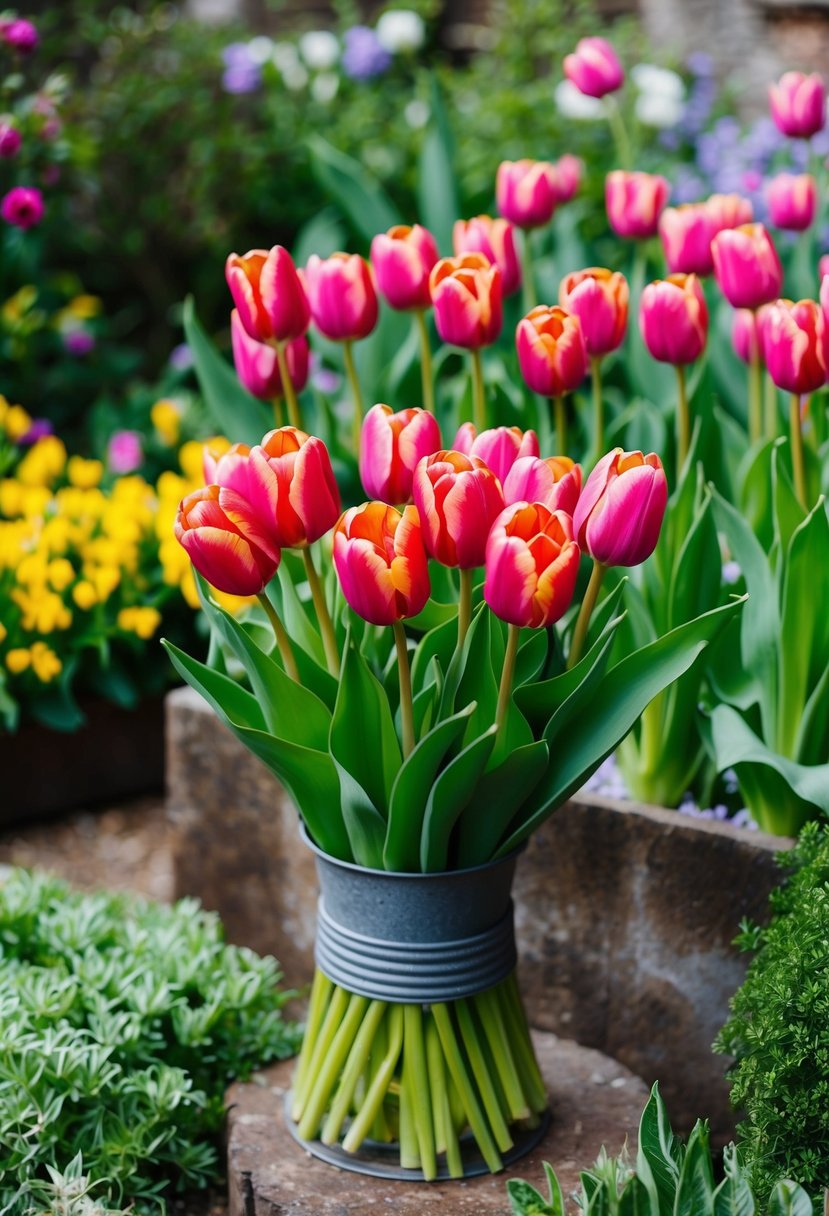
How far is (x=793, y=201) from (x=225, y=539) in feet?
4.44

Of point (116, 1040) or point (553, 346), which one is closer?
point (553, 346)

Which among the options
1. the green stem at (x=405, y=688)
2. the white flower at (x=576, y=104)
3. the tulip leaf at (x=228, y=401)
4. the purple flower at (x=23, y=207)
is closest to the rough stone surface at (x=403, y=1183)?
the green stem at (x=405, y=688)

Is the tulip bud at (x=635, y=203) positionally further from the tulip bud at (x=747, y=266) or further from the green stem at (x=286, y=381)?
the green stem at (x=286, y=381)

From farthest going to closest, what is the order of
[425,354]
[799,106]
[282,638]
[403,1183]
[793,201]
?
[799,106], [793,201], [425,354], [403,1183], [282,638]

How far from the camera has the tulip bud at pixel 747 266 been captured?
6.52 ft

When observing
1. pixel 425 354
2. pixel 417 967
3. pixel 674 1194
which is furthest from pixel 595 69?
pixel 674 1194

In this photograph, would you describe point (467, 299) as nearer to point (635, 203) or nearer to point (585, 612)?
point (585, 612)

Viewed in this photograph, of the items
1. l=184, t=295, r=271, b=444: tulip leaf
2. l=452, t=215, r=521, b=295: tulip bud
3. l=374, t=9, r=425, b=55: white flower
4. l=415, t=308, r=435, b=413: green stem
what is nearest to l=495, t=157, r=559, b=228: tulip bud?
l=452, t=215, r=521, b=295: tulip bud

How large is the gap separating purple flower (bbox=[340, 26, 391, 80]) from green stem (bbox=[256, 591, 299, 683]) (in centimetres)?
373

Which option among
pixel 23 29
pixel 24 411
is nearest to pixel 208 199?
pixel 24 411

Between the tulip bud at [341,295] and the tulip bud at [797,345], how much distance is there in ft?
1.74

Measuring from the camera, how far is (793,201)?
2.38m

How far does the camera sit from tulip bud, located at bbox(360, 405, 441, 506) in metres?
1.59

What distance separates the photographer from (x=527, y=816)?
1718 millimetres
